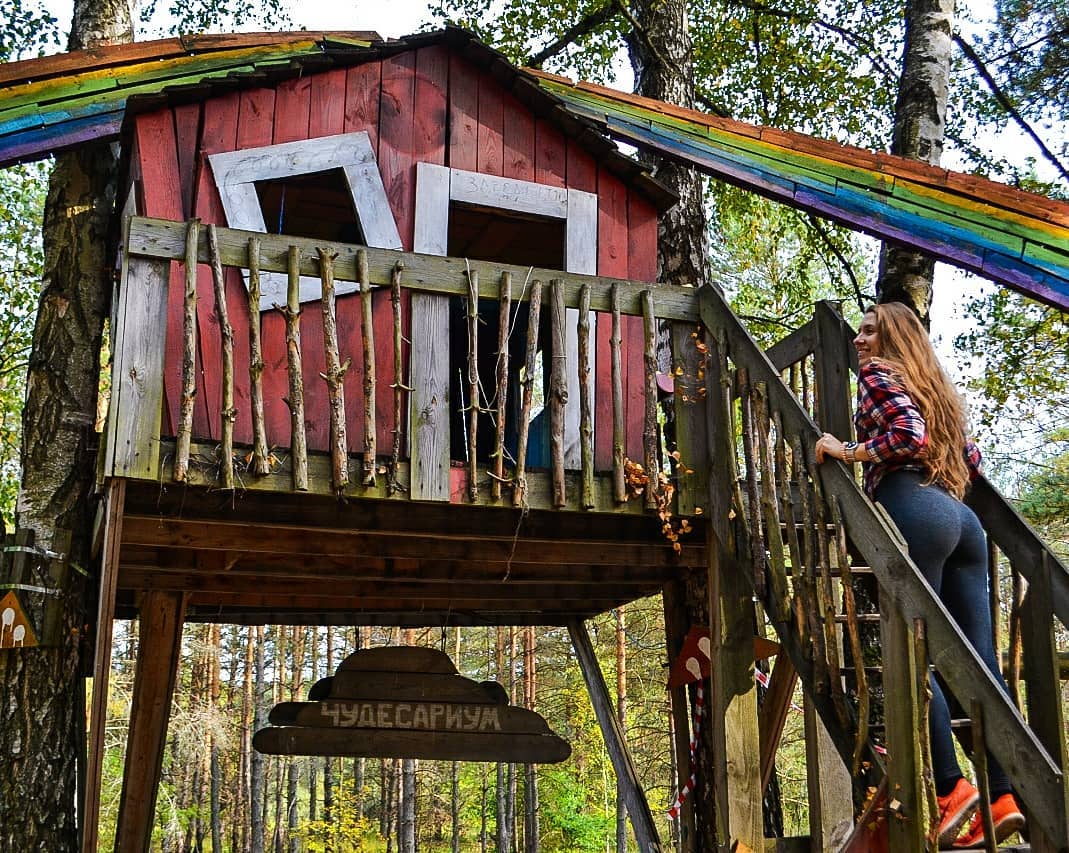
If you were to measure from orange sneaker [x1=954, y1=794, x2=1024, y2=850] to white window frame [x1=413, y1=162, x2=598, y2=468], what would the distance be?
3.13m

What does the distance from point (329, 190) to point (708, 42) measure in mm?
7590

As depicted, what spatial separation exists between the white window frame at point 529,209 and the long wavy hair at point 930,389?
7.49 feet

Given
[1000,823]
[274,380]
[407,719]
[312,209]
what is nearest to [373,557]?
[274,380]

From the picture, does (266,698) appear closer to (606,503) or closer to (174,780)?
(174,780)

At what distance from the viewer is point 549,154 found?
23.8ft

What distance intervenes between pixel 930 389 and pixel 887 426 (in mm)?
309

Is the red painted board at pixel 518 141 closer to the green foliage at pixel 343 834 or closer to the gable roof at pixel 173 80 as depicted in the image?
the gable roof at pixel 173 80

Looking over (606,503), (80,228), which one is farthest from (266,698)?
(606,503)

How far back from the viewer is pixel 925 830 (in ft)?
12.5

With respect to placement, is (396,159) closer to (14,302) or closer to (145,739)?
(145,739)

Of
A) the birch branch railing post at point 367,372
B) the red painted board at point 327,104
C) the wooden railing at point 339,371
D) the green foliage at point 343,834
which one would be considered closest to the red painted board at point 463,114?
the red painted board at point 327,104

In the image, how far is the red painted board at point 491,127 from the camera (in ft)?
23.3

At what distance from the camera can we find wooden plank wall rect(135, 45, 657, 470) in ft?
19.5

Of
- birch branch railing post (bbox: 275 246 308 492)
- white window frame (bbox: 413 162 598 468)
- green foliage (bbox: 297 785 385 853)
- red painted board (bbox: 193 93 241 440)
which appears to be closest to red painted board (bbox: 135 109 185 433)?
red painted board (bbox: 193 93 241 440)
